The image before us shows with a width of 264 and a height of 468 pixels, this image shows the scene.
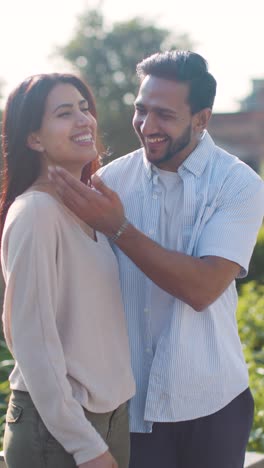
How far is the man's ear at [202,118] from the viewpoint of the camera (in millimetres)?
3479

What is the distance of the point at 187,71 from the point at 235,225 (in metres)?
0.58

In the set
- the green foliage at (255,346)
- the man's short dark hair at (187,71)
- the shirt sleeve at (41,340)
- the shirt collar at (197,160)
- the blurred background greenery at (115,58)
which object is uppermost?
the man's short dark hair at (187,71)

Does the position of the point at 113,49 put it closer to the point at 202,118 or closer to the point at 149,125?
the point at 202,118

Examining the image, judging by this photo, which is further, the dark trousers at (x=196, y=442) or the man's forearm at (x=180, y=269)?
the dark trousers at (x=196, y=442)

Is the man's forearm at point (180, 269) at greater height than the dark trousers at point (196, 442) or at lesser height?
greater

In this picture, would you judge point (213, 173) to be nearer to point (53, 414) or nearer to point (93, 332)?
point (93, 332)

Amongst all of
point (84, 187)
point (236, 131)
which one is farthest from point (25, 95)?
point (236, 131)

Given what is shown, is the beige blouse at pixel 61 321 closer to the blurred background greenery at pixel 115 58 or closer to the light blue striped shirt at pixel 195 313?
the light blue striped shirt at pixel 195 313

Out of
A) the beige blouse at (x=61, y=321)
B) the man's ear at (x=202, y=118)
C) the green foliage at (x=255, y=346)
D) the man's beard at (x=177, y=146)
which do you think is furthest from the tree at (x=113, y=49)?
the beige blouse at (x=61, y=321)

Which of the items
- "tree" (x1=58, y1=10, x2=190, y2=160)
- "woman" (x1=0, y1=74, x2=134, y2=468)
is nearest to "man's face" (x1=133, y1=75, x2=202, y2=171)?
"woman" (x1=0, y1=74, x2=134, y2=468)

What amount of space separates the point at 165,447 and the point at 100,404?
0.62 meters

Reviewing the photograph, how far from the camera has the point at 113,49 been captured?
4450cm

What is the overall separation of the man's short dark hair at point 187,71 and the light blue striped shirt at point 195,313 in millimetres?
196

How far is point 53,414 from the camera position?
2.62 metres
